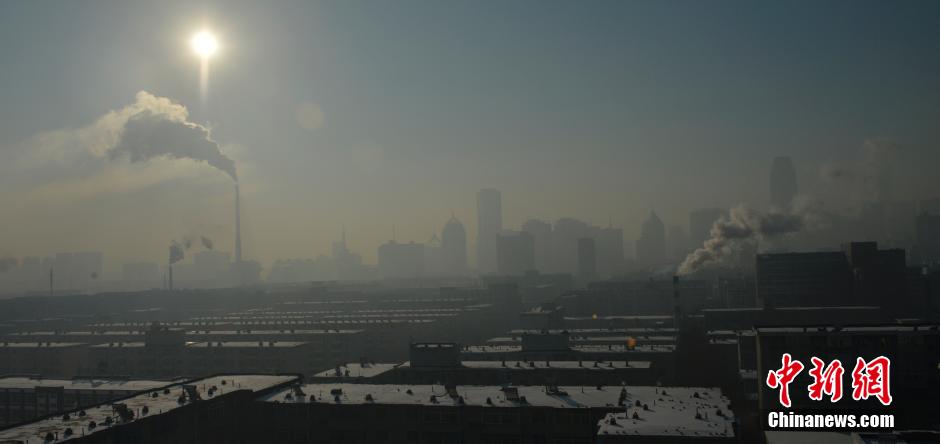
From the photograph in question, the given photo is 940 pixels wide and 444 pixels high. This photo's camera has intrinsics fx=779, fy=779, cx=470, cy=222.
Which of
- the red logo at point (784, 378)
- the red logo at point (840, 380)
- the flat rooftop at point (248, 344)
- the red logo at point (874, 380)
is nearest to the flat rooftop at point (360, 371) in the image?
the flat rooftop at point (248, 344)

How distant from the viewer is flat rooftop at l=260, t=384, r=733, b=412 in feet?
108

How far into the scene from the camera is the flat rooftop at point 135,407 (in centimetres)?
2694

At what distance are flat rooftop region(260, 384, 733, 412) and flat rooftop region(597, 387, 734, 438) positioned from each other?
48 mm

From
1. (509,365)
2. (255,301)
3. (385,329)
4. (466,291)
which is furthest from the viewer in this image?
(255,301)

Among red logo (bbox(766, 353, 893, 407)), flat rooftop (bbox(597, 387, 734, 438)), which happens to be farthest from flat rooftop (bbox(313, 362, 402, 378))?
red logo (bbox(766, 353, 893, 407))

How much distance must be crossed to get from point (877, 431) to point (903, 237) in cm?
18740

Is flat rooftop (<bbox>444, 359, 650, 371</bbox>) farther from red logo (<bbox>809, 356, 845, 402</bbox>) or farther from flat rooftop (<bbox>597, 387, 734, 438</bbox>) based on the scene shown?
red logo (<bbox>809, 356, 845, 402</bbox>)

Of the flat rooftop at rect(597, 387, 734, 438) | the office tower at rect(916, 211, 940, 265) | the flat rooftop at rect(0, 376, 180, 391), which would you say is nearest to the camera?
the flat rooftop at rect(597, 387, 734, 438)

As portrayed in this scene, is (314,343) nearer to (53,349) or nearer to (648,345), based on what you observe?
(53,349)

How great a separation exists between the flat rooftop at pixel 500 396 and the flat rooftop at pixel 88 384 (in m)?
10.6

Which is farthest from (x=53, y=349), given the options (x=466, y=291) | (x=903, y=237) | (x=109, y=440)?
(x=903, y=237)

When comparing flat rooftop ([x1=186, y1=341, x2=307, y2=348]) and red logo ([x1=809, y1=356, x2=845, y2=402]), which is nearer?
red logo ([x1=809, y1=356, x2=845, y2=402])

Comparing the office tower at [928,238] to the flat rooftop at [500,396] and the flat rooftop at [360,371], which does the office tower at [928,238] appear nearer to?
the flat rooftop at [360,371]

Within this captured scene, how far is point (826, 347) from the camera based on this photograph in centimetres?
2784
